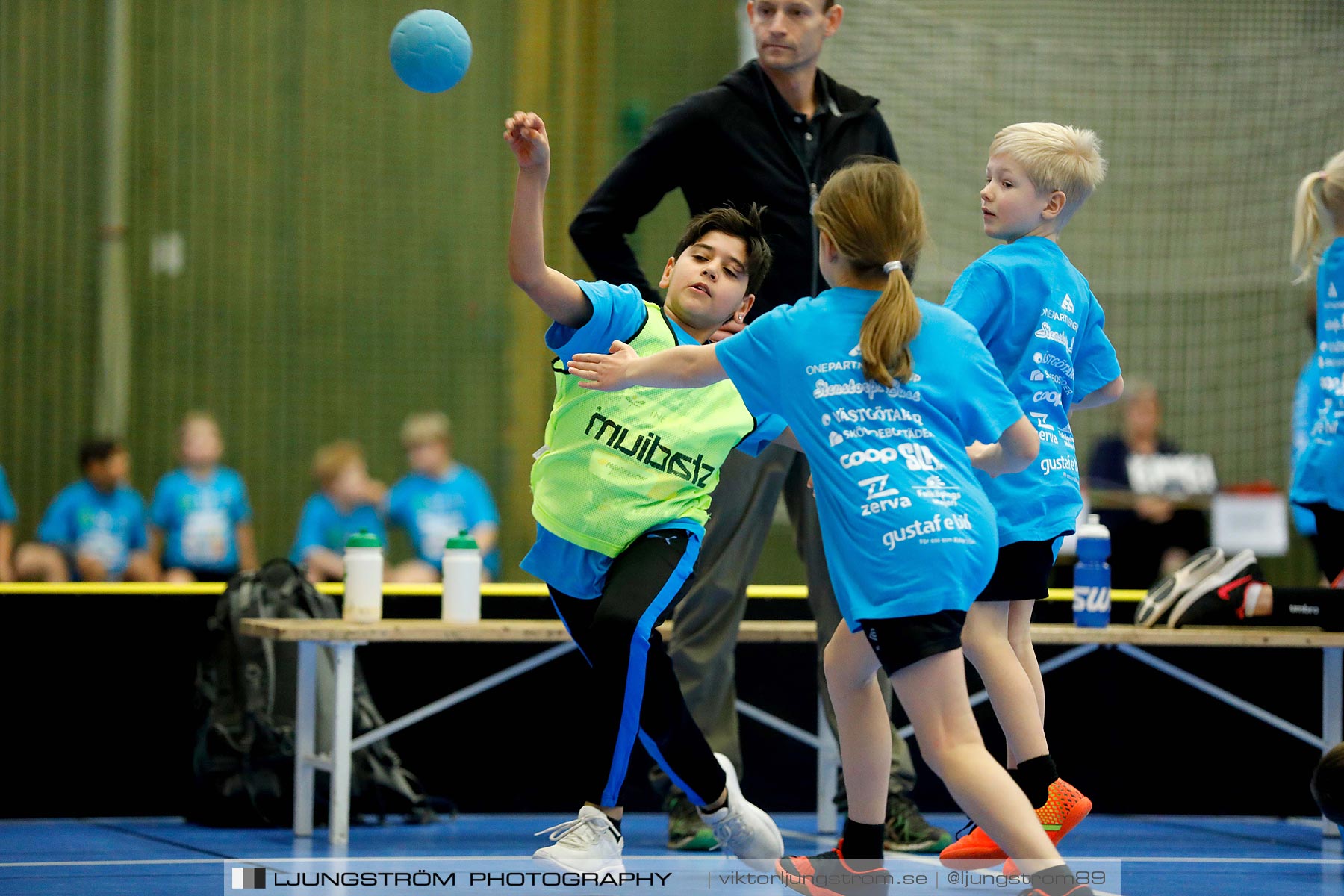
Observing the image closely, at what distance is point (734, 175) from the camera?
14.4 feet

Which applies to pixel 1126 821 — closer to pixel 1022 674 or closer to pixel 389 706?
pixel 1022 674

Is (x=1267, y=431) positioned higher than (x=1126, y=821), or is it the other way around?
(x=1267, y=431)

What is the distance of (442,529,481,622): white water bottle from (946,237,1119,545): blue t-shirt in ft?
6.27

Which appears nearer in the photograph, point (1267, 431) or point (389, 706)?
point (389, 706)

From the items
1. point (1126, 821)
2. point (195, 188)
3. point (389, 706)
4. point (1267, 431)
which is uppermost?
point (195, 188)

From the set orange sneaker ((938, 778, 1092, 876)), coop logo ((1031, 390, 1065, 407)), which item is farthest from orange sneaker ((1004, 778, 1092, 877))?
coop logo ((1031, 390, 1065, 407))

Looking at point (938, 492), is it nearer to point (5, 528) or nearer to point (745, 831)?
point (745, 831)

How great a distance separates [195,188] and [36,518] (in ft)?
6.99

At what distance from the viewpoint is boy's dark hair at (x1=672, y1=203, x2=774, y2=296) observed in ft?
12.1

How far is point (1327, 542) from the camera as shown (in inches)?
193

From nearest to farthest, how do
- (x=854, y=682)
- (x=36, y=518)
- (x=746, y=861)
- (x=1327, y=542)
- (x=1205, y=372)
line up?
1. (x=854, y=682)
2. (x=746, y=861)
3. (x=1327, y=542)
4. (x=36, y=518)
5. (x=1205, y=372)

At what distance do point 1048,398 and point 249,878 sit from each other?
7.13 feet

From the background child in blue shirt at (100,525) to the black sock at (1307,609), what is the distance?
18.8 ft

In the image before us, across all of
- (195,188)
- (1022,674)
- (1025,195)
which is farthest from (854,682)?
(195,188)
